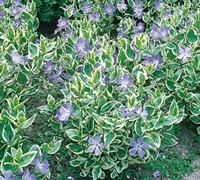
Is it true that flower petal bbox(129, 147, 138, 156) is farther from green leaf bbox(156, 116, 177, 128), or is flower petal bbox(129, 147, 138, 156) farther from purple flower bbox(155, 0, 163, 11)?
purple flower bbox(155, 0, 163, 11)

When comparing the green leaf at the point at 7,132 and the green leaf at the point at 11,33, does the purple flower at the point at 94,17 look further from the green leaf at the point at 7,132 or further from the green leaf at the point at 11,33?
the green leaf at the point at 7,132

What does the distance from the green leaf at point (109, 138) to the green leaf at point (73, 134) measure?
7.1 inches

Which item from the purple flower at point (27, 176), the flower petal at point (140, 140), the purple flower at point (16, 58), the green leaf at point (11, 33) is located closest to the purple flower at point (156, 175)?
the flower petal at point (140, 140)

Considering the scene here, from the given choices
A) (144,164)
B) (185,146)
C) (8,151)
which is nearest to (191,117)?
(185,146)

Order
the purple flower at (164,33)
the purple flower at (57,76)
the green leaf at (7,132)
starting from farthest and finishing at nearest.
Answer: the purple flower at (164,33), the purple flower at (57,76), the green leaf at (7,132)

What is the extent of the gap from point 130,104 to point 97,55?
1.85 ft

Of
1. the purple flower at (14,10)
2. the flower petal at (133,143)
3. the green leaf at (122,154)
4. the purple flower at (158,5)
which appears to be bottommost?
the green leaf at (122,154)

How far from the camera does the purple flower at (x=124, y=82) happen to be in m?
3.04

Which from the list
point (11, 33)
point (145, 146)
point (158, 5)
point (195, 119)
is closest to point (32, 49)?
point (11, 33)

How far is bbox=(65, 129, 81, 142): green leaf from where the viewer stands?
291cm

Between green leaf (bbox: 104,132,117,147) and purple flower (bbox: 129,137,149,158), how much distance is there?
141 millimetres

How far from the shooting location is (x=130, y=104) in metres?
2.86

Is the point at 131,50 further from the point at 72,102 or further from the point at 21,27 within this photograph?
the point at 21,27

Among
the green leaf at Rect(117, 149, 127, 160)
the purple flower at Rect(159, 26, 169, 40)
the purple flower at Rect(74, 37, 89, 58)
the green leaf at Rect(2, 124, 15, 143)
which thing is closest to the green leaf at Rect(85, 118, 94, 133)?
the green leaf at Rect(117, 149, 127, 160)
